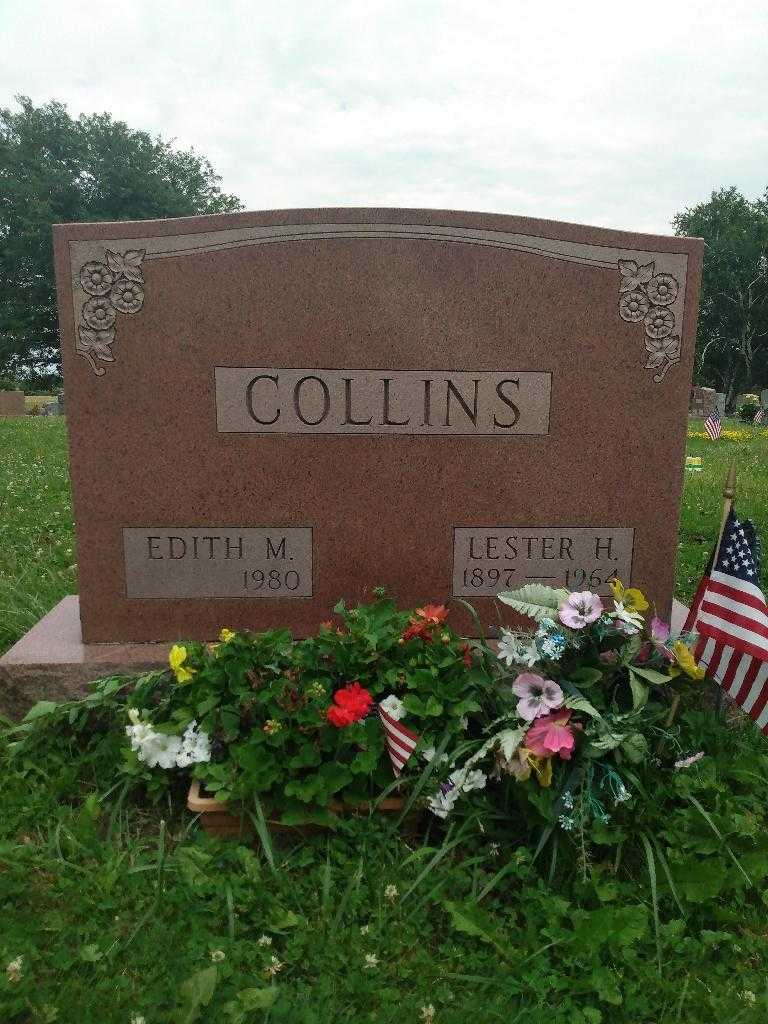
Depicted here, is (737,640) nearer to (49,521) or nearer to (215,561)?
(215,561)

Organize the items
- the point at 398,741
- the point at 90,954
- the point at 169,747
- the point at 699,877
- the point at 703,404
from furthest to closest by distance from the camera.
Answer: the point at 703,404
the point at 169,747
the point at 398,741
the point at 699,877
the point at 90,954

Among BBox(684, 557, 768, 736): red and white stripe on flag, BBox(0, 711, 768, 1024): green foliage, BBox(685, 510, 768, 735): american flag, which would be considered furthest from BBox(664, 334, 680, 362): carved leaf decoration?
BBox(0, 711, 768, 1024): green foliage

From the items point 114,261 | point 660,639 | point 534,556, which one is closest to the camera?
point 660,639

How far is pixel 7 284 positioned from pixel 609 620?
1292 inches

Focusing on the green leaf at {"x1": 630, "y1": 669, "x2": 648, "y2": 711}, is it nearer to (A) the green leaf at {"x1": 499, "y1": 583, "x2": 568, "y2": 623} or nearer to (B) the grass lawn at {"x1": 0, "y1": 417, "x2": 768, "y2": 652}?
(A) the green leaf at {"x1": 499, "y1": 583, "x2": 568, "y2": 623}

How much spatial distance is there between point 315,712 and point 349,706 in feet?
0.36

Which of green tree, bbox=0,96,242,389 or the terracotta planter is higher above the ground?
green tree, bbox=0,96,242,389

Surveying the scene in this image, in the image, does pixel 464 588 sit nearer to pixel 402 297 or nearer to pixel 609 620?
pixel 609 620

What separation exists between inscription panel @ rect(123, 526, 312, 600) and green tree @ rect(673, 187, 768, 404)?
39144mm

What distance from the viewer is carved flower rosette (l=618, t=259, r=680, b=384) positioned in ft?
9.75

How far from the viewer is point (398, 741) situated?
2340 millimetres

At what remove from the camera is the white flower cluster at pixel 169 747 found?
2406mm

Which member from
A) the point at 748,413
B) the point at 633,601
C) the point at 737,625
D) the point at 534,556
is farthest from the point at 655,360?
the point at 748,413

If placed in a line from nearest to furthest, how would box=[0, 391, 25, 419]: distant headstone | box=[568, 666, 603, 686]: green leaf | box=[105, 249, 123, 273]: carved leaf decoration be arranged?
1. box=[568, 666, 603, 686]: green leaf
2. box=[105, 249, 123, 273]: carved leaf decoration
3. box=[0, 391, 25, 419]: distant headstone
